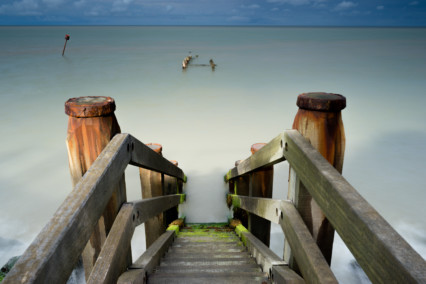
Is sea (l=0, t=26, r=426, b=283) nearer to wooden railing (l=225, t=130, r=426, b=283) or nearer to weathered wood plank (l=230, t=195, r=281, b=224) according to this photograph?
weathered wood plank (l=230, t=195, r=281, b=224)

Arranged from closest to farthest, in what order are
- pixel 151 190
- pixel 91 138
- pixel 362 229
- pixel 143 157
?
pixel 362 229, pixel 91 138, pixel 143 157, pixel 151 190

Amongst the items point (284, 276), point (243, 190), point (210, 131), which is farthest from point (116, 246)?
point (210, 131)

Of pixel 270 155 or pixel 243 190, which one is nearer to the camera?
pixel 270 155

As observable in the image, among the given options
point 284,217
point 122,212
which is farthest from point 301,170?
point 122,212

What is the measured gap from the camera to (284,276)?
4.88ft

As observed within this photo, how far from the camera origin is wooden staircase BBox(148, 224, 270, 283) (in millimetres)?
1809

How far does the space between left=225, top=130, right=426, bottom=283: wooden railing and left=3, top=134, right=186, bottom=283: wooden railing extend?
81cm

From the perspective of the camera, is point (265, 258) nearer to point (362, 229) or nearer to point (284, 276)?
point (284, 276)

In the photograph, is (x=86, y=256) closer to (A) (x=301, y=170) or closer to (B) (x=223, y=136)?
(A) (x=301, y=170)

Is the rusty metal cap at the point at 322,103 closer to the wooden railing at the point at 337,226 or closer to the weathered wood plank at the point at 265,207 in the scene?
the wooden railing at the point at 337,226

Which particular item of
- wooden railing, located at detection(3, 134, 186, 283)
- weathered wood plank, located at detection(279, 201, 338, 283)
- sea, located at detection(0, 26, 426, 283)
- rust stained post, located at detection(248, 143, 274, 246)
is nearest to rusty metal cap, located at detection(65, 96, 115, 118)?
wooden railing, located at detection(3, 134, 186, 283)

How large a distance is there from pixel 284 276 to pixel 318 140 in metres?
0.70

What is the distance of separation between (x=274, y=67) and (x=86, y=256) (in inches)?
1011

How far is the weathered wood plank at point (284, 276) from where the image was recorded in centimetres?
142
